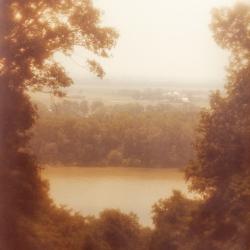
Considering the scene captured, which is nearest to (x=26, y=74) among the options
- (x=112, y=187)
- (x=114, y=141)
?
(x=112, y=187)

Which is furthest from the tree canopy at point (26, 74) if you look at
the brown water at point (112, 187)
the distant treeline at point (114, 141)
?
the distant treeline at point (114, 141)

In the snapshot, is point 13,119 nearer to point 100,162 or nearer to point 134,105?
point 100,162

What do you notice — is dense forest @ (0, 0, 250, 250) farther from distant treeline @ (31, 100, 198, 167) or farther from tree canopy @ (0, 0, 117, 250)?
distant treeline @ (31, 100, 198, 167)

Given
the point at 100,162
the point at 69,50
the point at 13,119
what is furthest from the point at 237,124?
the point at 100,162

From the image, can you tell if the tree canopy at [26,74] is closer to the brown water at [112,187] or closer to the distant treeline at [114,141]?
the brown water at [112,187]

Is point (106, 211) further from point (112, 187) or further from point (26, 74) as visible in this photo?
point (112, 187)

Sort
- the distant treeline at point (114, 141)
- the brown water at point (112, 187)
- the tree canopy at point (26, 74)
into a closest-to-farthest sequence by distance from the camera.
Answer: the tree canopy at point (26, 74), the brown water at point (112, 187), the distant treeline at point (114, 141)
